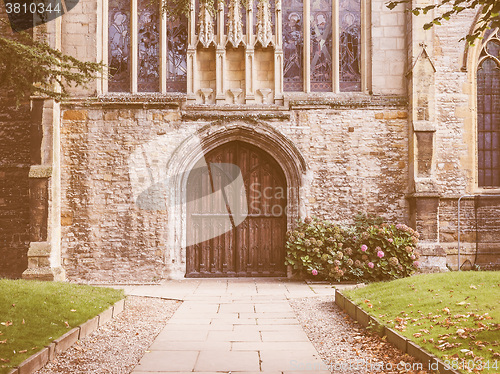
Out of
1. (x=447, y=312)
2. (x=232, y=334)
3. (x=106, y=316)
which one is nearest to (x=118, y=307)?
(x=106, y=316)

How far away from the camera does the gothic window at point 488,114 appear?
11062mm

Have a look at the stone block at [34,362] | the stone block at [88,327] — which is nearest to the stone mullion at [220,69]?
the stone block at [88,327]

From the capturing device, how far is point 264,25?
422 inches

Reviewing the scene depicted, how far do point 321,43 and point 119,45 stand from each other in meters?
4.62

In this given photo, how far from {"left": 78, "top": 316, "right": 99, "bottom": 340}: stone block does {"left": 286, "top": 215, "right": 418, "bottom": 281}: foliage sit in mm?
4876

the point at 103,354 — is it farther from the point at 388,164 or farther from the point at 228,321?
the point at 388,164

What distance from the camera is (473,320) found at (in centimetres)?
496

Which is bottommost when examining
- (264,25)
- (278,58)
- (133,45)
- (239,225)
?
(239,225)

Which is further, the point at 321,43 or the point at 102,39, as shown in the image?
the point at 321,43

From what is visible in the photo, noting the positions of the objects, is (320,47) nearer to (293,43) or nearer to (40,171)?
(293,43)

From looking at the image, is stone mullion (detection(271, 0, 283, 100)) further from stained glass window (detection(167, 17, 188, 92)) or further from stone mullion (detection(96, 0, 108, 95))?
stone mullion (detection(96, 0, 108, 95))

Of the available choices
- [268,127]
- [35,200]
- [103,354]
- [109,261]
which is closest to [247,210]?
[268,127]

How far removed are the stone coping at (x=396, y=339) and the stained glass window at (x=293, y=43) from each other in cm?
564

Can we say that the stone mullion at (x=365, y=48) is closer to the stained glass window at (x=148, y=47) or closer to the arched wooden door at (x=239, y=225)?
the arched wooden door at (x=239, y=225)
